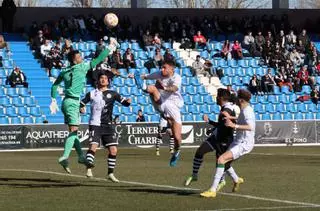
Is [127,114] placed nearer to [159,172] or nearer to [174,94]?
[159,172]

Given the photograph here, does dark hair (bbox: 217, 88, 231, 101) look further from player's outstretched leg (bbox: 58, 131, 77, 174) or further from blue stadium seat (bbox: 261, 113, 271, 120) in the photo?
blue stadium seat (bbox: 261, 113, 271, 120)

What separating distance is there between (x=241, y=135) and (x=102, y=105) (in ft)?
13.0

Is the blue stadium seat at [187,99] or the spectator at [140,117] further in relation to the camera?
the blue stadium seat at [187,99]

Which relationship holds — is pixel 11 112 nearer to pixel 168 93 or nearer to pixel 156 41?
pixel 156 41

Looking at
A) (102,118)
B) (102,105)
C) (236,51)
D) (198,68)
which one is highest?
(236,51)

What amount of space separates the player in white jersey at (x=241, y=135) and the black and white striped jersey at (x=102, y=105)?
356 centimetres

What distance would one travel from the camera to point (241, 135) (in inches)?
549

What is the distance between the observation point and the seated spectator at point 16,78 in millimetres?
43031

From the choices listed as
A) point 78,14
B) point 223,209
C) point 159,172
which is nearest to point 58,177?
point 159,172

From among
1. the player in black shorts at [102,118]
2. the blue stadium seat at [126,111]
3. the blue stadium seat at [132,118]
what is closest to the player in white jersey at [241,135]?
the player in black shorts at [102,118]

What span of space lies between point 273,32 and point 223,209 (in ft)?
134

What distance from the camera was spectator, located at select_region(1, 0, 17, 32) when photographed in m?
46.1

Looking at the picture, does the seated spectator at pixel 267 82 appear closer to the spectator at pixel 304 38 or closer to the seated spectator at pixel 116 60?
the spectator at pixel 304 38

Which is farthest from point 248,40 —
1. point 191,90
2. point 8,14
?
point 8,14
